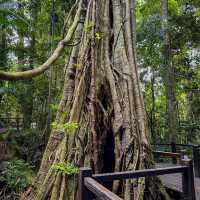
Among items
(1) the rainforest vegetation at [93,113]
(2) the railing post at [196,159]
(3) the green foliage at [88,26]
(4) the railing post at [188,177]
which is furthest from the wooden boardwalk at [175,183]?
(3) the green foliage at [88,26]

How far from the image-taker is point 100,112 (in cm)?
461

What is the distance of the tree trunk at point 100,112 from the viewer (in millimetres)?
4035

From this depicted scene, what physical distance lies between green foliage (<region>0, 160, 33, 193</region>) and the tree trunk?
900 mm

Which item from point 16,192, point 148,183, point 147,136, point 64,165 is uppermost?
point 147,136

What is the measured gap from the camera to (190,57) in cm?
996

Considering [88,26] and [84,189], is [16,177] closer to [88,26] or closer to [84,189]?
[88,26]

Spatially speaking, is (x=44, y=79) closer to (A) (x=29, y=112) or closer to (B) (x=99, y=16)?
(A) (x=29, y=112)

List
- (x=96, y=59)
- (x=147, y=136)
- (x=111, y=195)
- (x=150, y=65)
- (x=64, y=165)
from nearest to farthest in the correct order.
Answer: (x=111, y=195), (x=64, y=165), (x=147, y=136), (x=96, y=59), (x=150, y=65)

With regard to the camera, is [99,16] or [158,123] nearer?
[99,16]

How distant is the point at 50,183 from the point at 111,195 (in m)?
2.57

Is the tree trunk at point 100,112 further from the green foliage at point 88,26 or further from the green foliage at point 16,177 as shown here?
the green foliage at point 16,177

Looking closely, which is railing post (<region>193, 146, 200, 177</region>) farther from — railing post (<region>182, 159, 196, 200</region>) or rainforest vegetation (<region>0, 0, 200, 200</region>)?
railing post (<region>182, 159, 196, 200</region>)

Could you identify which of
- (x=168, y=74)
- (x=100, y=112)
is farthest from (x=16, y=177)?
(x=168, y=74)

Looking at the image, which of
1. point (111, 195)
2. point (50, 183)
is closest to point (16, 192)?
point (50, 183)
